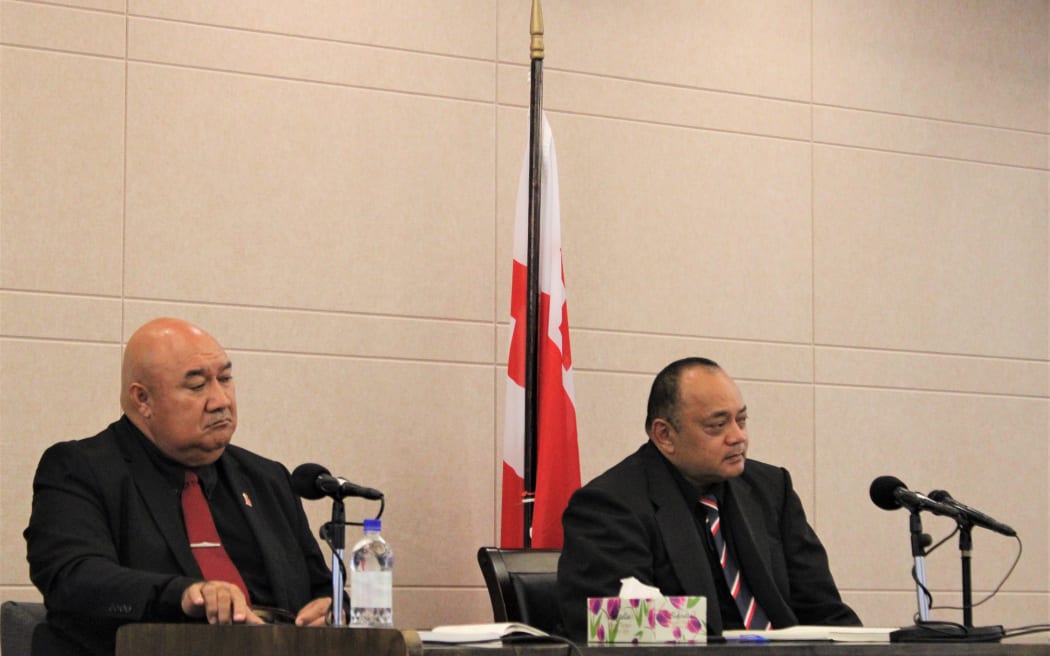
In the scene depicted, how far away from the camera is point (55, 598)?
2889 millimetres

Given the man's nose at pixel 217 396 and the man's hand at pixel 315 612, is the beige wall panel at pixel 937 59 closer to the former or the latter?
the man's nose at pixel 217 396

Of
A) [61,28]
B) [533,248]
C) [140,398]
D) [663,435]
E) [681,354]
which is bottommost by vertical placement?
[663,435]

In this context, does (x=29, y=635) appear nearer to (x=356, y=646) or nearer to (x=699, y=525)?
(x=356, y=646)

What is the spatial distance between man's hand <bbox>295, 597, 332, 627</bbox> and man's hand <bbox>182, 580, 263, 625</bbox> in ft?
0.91

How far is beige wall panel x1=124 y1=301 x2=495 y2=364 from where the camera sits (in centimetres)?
435

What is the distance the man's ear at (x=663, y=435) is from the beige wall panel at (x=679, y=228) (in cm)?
110

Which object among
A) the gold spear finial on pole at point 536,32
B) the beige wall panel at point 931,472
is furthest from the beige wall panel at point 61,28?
the beige wall panel at point 931,472

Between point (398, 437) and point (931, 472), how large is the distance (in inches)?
82.5

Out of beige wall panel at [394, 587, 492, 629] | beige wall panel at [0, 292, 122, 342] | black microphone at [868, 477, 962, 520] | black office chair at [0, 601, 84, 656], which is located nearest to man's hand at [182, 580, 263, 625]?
black office chair at [0, 601, 84, 656]

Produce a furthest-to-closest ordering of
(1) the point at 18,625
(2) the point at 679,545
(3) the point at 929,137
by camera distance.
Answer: (3) the point at 929,137 → (2) the point at 679,545 → (1) the point at 18,625

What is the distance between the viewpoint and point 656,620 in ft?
8.29

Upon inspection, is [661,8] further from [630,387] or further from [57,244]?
[57,244]

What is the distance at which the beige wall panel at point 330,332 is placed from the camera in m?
4.35

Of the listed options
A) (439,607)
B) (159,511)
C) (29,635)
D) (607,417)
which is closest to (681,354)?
(607,417)
